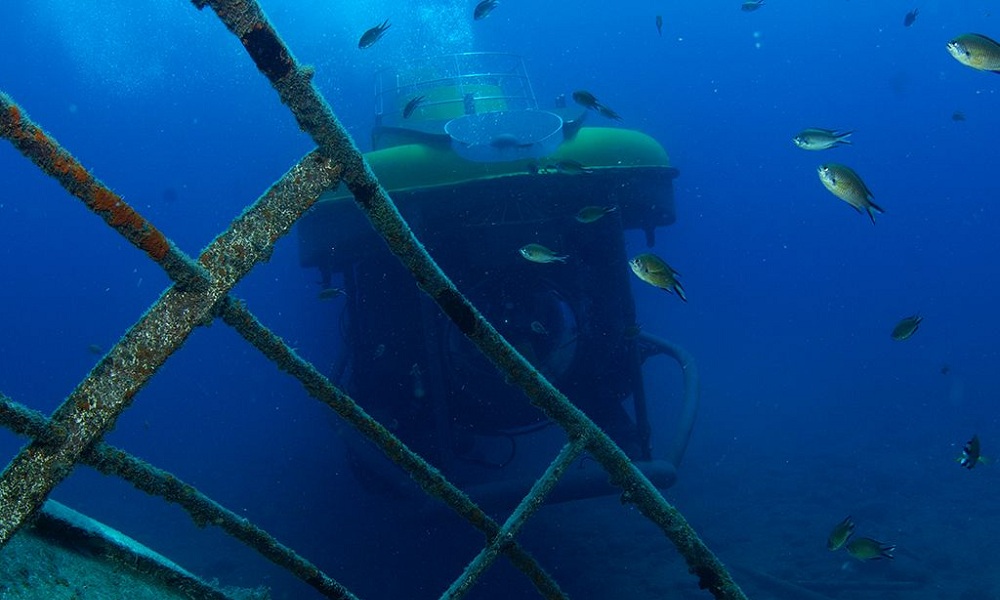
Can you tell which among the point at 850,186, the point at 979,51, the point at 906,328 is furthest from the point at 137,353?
the point at 906,328

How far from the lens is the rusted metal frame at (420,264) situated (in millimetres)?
1618

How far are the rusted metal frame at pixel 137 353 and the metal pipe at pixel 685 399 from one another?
601cm

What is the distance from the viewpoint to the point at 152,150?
223 ft

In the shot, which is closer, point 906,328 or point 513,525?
point 513,525

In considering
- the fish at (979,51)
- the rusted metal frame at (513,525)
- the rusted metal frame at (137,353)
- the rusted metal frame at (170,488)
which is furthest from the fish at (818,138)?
the rusted metal frame at (170,488)

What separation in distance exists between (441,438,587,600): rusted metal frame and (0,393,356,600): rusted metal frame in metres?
0.52

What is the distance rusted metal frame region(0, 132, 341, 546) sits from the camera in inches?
58.4

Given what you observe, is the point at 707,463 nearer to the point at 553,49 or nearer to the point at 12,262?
the point at 553,49

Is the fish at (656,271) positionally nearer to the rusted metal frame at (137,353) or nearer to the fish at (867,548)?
the fish at (867,548)

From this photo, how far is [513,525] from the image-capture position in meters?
2.49

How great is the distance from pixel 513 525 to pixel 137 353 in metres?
1.53

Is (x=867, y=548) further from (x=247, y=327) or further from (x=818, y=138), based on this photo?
(x=247, y=327)

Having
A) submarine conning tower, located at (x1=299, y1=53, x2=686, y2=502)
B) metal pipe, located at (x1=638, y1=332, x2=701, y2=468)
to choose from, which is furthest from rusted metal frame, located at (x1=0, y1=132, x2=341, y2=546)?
metal pipe, located at (x1=638, y1=332, x2=701, y2=468)

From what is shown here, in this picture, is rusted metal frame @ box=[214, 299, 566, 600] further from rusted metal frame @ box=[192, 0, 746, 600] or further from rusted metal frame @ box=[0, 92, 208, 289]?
rusted metal frame @ box=[192, 0, 746, 600]
